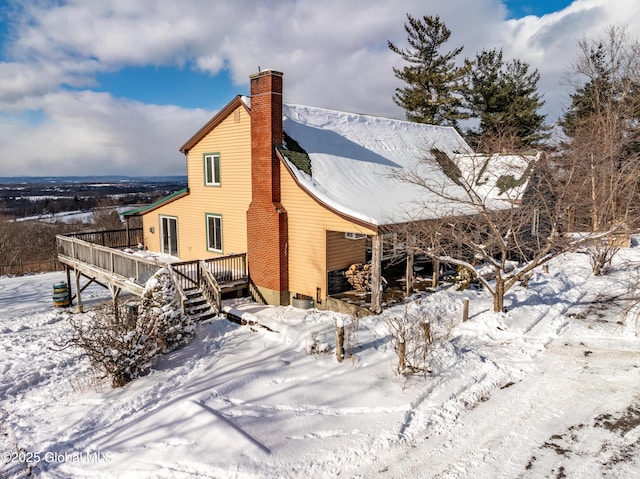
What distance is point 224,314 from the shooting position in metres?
13.5

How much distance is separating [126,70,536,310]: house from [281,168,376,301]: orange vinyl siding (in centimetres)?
3

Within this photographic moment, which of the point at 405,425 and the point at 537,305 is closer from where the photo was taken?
the point at 405,425

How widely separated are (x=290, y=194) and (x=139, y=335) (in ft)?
21.6

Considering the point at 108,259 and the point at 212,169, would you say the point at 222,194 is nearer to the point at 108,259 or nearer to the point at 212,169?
the point at 212,169

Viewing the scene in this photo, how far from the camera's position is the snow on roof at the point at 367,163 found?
541 inches

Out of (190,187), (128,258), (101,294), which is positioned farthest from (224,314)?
(101,294)

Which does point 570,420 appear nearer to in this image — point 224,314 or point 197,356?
point 197,356

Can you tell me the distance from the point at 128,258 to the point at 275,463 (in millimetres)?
11702

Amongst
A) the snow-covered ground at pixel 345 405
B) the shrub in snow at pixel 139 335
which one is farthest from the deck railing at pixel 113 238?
the shrub in snow at pixel 139 335

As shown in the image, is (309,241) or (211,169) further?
(211,169)

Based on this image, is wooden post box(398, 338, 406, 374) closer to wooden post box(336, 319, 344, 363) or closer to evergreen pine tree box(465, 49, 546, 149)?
wooden post box(336, 319, 344, 363)

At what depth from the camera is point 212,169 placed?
17594mm

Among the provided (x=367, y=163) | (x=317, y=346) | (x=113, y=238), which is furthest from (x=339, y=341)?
(x=113, y=238)

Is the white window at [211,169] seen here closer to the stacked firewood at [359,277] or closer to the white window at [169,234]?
the white window at [169,234]
